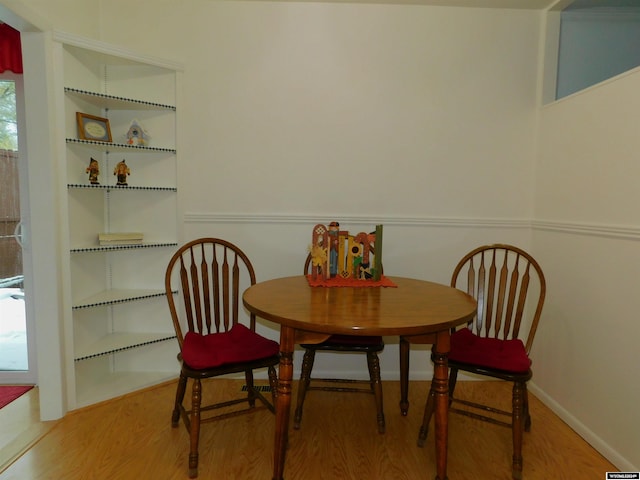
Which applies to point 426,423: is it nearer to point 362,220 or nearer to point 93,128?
point 362,220

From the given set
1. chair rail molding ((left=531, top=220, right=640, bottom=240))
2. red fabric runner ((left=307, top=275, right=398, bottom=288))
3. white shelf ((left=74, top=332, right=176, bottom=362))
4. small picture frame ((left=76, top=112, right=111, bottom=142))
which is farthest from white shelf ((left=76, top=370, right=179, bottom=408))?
chair rail molding ((left=531, top=220, right=640, bottom=240))

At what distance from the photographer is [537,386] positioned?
7.89 feet

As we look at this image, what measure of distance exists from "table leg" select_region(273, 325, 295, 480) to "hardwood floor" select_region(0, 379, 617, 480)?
0.59ft

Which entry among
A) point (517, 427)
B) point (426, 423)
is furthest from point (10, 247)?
point (517, 427)

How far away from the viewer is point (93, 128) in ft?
7.47

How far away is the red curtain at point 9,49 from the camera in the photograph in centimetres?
221

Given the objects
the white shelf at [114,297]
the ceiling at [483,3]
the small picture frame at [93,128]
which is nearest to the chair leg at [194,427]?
the white shelf at [114,297]

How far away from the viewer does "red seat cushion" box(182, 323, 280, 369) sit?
5.41ft

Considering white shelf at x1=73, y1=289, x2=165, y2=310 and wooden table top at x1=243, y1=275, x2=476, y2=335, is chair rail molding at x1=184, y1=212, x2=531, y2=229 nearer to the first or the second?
white shelf at x1=73, y1=289, x2=165, y2=310

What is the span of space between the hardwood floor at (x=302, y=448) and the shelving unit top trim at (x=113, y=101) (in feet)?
5.73

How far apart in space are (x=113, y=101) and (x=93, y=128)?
0.20m

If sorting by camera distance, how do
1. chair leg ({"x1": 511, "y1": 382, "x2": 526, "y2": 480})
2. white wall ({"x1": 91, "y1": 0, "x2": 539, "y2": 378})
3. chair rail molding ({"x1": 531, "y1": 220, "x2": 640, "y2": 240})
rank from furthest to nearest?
1. white wall ({"x1": 91, "y1": 0, "x2": 539, "y2": 378})
2. chair rail molding ({"x1": 531, "y1": 220, "x2": 640, "y2": 240})
3. chair leg ({"x1": 511, "y1": 382, "x2": 526, "y2": 480})

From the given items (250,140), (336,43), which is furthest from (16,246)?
(336,43)

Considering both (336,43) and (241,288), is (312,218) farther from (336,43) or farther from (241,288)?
(336,43)
